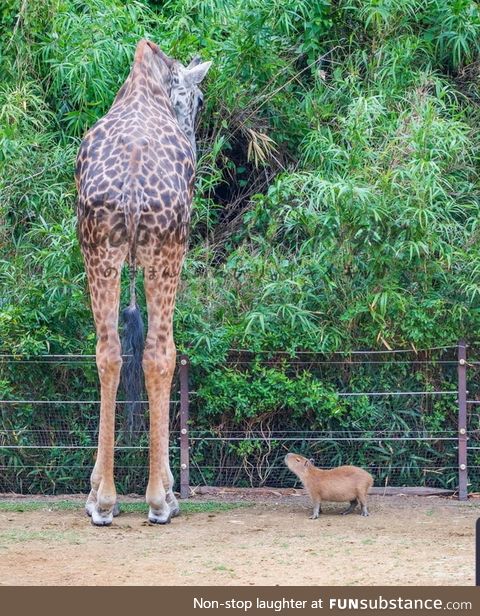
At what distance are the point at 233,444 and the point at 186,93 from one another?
303cm

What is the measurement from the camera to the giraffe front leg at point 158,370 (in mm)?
9039

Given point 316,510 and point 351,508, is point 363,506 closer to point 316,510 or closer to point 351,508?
point 351,508

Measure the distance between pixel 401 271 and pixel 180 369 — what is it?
2095 millimetres

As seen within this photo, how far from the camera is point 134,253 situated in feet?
29.4

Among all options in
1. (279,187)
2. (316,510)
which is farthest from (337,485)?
(279,187)

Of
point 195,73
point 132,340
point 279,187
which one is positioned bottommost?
point 132,340

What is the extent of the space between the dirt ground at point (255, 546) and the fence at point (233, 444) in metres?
0.35

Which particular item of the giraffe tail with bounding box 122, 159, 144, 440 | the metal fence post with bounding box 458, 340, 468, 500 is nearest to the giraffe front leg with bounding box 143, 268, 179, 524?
the giraffe tail with bounding box 122, 159, 144, 440

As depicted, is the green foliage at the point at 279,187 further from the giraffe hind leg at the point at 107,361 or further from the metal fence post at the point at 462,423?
the giraffe hind leg at the point at 107,361

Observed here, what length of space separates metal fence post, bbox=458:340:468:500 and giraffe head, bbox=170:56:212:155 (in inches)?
113

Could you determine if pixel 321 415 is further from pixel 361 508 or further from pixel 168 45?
pixel 168 45

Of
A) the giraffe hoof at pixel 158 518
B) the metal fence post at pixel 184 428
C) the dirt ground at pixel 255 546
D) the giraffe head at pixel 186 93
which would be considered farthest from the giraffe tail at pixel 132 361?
the giraffe head at pixel 186 93

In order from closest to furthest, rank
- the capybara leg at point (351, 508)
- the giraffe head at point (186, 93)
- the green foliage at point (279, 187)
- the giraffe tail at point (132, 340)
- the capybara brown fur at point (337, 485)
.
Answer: the giraffe tail at point (132, 340) < the capybara brown fur at point (337, 485) < the capybara leg at point (351, 508) < the green foliage at point (279, 187) < the giraffe head at point (186, 93)

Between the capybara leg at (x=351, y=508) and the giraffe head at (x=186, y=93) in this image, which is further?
the giraffe head at (x=186, y=93)
